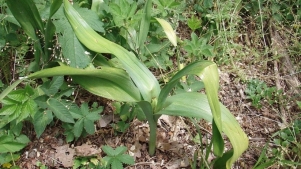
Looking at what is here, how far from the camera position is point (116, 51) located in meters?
1.40

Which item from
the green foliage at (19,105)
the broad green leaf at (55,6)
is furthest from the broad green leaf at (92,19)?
the green foliage at (19,105)

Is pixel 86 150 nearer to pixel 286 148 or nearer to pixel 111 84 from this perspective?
pixel 111 84

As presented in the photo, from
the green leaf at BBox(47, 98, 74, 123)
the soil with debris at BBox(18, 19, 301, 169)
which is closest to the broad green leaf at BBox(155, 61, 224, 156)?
the soil with debris at BBox(18, 19, 301, 169)

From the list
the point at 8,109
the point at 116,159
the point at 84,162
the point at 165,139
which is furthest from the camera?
the point at 165,139

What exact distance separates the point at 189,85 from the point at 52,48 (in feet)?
2.16

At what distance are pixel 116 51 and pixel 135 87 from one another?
6.3 inches

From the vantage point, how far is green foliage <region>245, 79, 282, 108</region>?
76.5 inches

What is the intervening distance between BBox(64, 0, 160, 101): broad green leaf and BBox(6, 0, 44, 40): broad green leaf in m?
0.16

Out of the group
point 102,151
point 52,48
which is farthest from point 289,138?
point 52,48

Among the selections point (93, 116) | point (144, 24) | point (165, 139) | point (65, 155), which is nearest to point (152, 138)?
point (165, 139)

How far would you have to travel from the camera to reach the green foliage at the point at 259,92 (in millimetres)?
1943

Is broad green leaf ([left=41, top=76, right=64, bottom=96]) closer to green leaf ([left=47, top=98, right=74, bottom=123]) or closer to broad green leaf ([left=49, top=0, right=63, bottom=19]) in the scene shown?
green leaf ([left=47, top=98, right=74, bottom=123])

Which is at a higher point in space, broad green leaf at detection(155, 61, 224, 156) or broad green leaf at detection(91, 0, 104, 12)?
broad green leaf at detection(91, 0, 104, 12)

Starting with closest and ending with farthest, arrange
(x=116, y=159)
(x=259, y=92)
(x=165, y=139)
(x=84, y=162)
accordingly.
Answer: (x=116, y=159) → (x=84, y=162) → (x=165, y=139) → (x=259, y=92)
